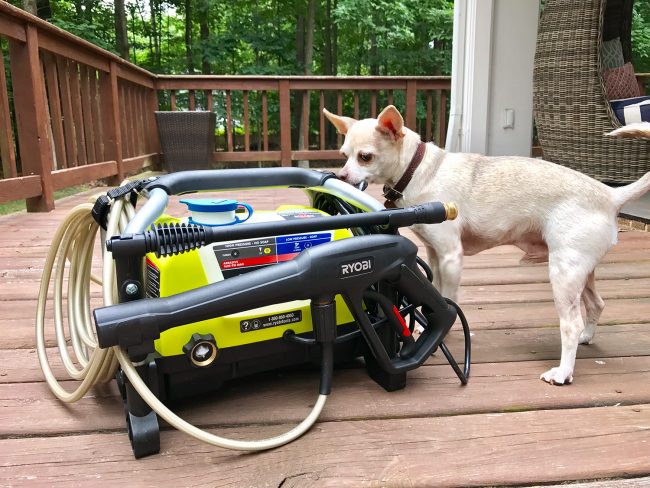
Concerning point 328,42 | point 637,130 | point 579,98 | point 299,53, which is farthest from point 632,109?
point 328,42

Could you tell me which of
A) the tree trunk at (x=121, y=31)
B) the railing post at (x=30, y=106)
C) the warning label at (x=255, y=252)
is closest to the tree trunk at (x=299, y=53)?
the tree trunk at (x=121, y=31)

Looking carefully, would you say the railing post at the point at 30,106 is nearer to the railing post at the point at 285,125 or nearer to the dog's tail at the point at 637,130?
the railing post at the point at 285,125

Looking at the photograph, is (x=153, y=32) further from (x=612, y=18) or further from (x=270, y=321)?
(x=270, y=321)

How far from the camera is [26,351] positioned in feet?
4.79

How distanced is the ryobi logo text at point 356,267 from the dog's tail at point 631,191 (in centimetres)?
74

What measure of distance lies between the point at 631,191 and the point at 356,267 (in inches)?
31.3

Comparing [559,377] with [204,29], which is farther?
[204,29]

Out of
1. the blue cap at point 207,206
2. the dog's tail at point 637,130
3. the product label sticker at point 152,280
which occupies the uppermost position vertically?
the dog's tail at point 637,130

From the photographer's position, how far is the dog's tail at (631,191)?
51.9 inches

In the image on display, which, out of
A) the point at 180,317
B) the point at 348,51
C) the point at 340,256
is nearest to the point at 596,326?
the point at 340,256

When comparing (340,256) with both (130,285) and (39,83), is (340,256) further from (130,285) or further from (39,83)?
(39,83)

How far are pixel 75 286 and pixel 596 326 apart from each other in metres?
1.45

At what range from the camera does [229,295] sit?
3.06ft

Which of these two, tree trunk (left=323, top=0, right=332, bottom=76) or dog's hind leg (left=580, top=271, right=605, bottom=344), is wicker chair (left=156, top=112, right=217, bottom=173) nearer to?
dog's hind leg (left=580, top=271, right=605, bottom=344)
